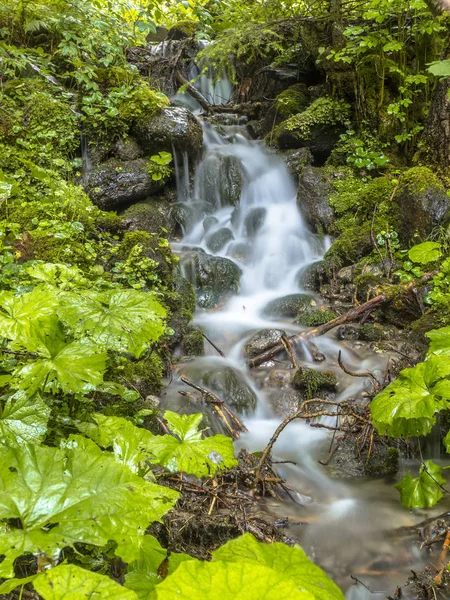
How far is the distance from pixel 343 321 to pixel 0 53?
19.6 feet

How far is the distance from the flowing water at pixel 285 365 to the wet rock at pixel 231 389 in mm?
32

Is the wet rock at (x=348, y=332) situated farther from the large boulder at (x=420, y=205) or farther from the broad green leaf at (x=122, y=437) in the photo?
the broad green leaf at (x=122, y=437)

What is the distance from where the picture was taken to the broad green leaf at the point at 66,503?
94cm

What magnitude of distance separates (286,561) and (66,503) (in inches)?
21.3

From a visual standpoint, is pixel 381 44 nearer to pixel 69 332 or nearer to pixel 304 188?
pixel 304 188

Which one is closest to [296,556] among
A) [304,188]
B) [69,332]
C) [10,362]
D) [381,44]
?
[69,332]

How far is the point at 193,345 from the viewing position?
4.79m

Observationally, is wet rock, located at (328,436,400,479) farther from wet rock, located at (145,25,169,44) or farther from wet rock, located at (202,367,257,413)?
wet rock, located at (145,25,169,44)

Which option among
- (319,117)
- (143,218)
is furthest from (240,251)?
(319,117)

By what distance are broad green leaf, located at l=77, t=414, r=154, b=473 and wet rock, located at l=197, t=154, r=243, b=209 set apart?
6451mm

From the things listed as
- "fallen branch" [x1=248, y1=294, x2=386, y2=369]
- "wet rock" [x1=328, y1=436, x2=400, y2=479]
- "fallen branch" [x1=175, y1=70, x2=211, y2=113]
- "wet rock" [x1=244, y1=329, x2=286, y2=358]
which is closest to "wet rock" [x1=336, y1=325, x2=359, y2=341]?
"fallen branch" [x1=248, y1=294, x2=386, y2=369]

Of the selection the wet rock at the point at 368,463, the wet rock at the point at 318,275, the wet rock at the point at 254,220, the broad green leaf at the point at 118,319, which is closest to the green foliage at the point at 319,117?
the wet rock at the point at 254,220

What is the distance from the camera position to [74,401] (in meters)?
2.21

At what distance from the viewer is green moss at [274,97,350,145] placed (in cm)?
786
